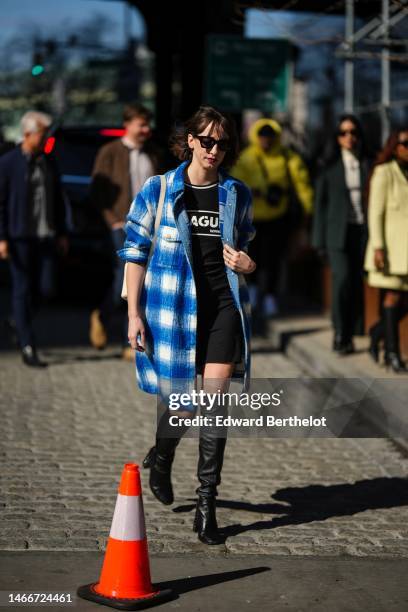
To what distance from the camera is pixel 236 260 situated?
5.36 meters

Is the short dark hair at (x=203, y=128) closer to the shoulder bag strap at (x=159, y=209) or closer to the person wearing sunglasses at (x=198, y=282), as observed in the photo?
the person wearing sunglasses at (x=198, y=282)

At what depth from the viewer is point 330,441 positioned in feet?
26.0

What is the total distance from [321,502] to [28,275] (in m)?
4.61

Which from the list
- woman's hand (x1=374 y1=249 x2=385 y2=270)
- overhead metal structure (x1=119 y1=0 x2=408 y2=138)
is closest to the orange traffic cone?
overhead metal structure (x1=119 y1=0 x2=408 y2=138)

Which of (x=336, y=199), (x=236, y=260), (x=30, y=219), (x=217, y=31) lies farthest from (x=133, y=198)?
(x=217, y=31)

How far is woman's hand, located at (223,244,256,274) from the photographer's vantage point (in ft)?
17.6

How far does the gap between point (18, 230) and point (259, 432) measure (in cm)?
364

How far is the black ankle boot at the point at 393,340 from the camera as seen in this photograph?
9.63 metres

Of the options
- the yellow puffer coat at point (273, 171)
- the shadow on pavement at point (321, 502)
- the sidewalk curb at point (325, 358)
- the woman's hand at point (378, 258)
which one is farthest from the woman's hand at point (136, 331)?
the yellow puffer coat at point (273, 171)

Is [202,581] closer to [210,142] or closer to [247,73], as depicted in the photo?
[210,142]

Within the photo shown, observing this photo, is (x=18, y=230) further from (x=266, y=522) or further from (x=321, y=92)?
(x=321, y=92)

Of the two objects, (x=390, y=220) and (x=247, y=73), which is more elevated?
(x=247, y=73)

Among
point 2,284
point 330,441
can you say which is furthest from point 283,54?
point 330,441

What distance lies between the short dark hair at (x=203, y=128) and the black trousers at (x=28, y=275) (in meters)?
4.57
